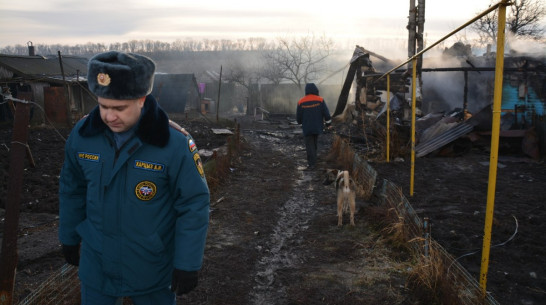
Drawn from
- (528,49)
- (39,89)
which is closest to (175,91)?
(39,89)

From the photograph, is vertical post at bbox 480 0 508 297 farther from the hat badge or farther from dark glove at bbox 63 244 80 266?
dark glove at bbox 63 244 80 266

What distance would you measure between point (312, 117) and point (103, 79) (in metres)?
8.20

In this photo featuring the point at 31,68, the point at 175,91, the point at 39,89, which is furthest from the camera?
the point at 175,91

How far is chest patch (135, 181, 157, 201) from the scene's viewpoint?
2189 mm

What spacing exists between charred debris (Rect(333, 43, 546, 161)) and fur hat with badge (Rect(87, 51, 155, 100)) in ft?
26.4

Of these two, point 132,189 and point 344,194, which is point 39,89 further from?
point 132,189

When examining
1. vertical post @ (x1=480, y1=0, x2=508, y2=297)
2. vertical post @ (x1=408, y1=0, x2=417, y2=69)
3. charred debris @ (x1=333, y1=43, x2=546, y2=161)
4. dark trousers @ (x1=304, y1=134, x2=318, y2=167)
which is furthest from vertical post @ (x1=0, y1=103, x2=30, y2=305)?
vertical post @ (x1=408, y1=0, x2=417, y2=69)

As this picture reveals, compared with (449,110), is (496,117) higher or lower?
higher

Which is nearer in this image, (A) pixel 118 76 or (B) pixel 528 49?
(A) pixel 118 76

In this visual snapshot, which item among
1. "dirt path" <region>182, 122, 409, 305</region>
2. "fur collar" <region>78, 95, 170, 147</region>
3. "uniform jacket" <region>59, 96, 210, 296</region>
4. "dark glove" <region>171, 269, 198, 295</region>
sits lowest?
"dirt path" <region>182, 122, 409, 305</region>

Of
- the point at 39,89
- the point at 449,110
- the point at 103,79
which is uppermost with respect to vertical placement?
the point at 39,89

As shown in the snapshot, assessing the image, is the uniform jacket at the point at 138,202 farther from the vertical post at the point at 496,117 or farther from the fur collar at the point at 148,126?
the vertical post at the point at 496,117

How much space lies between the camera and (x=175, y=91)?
116 ft

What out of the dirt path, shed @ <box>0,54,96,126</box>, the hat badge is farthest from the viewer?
shed @ <box>0,54,96,126</box>
